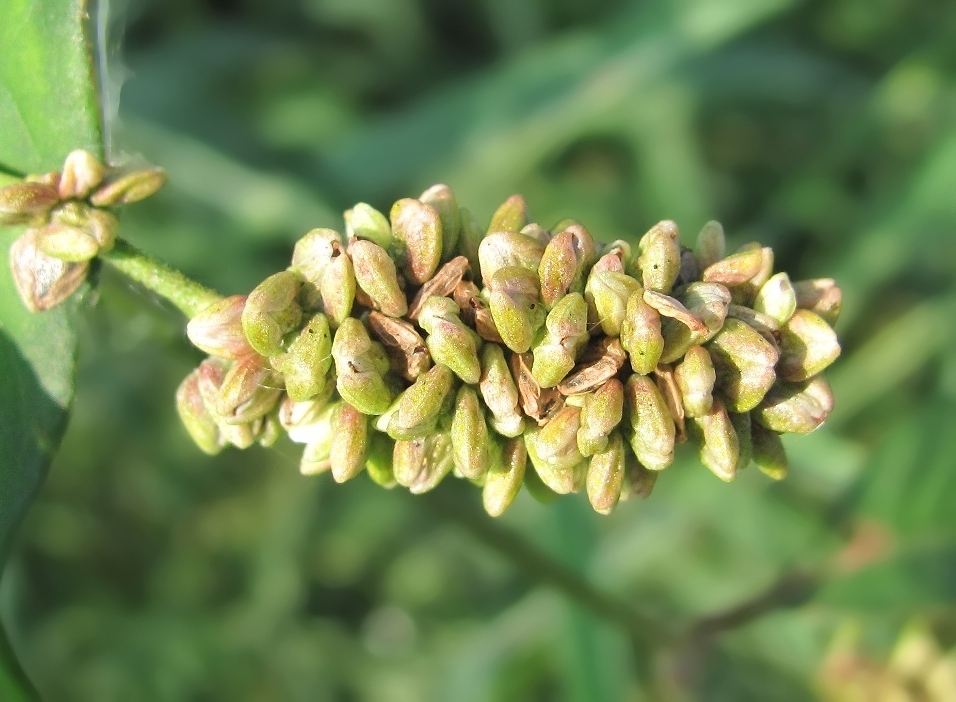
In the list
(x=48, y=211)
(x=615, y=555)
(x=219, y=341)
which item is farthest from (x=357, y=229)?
(x=615, y=555)

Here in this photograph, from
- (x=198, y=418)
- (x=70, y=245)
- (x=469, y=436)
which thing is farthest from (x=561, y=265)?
(x=70, y=245)

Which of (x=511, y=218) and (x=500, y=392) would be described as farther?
(x=511, y=218)

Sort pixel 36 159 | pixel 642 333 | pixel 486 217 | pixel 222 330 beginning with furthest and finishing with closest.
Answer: pixel 486 217 → pixel 36 159 → pixel 222 330 → pixel 642 333

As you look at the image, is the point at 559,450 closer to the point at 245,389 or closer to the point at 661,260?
the point at 661,260

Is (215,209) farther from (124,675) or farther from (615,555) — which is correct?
(615,555)

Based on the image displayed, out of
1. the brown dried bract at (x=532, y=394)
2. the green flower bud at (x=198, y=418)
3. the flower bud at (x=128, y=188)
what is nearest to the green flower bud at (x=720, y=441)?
the brown dried bract at (x=532, y=394)

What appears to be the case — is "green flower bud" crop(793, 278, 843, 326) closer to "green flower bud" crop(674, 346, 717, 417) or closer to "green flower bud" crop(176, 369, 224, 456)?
"green flower bud" crop(674, 346, 717, 417)

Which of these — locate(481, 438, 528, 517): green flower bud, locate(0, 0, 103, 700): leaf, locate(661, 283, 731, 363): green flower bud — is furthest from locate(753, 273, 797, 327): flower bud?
locate(0, 0, 103, 700): leaf
